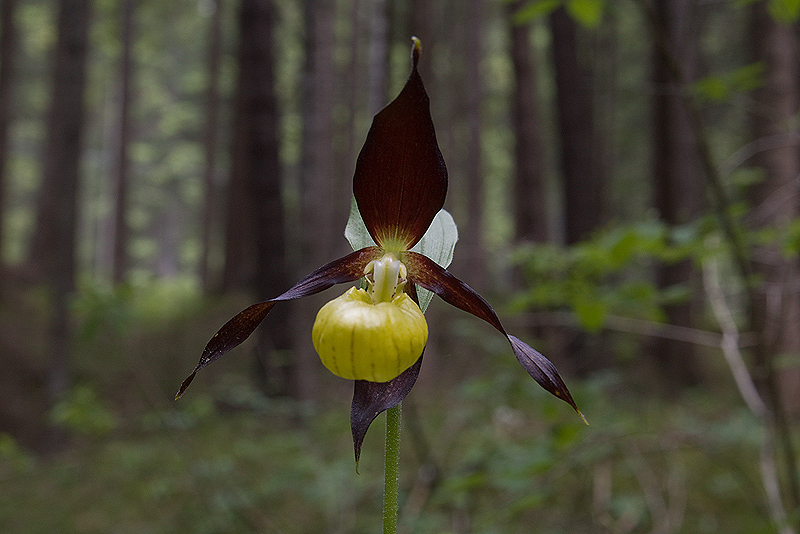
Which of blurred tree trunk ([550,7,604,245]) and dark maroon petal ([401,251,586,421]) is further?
blurred tree trunk ([550,7,604,245])

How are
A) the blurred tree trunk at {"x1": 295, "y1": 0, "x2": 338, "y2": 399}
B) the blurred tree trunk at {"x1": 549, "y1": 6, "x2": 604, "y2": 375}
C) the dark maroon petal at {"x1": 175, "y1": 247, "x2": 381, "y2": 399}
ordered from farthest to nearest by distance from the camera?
1. the blurred tree trunk at {"x1": 549, "y1": 6, "x2": 604, "y2": 375}
2. the blurred tree trunk at {"x1": 295, "y1": 0, "x2": 338, "y2": 399}
3. the dark maroon petal at {"x1": 175, "y1": 247, "x2": 381, "y2": 399}

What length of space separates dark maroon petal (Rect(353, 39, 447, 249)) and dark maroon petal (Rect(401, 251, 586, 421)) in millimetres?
31

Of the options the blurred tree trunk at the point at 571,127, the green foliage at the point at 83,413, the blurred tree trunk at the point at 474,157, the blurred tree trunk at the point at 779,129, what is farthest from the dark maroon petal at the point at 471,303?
the blurred tree trunk at the point at 474,157

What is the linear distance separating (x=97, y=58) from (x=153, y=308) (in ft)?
32.7

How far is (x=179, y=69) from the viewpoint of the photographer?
20641mm

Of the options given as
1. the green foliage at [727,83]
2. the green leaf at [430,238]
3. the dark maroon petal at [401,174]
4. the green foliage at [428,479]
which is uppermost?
the green foliage at [727,83]

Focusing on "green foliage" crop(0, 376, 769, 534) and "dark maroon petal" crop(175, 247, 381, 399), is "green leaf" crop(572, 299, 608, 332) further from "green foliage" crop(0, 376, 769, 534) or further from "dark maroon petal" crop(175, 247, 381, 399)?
"dark maroon petal" crop(175, 247, 381, 399)

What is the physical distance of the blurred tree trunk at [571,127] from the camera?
586 centimetres

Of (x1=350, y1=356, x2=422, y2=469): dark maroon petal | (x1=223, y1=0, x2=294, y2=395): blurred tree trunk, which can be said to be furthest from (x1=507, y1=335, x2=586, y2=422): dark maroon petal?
(x1=223, y1=0, x2=294, y2=395): blurred tree trunk

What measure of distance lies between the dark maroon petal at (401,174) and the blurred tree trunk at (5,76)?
10730mm

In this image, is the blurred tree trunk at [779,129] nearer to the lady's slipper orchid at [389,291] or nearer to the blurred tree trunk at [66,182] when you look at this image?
the lady's slipper orchid at [389,291]

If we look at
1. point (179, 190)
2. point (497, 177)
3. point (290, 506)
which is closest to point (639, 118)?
point (497, 177)

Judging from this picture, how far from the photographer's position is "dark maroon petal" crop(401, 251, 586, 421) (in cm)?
55

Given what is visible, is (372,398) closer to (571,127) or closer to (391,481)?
(391,481)
